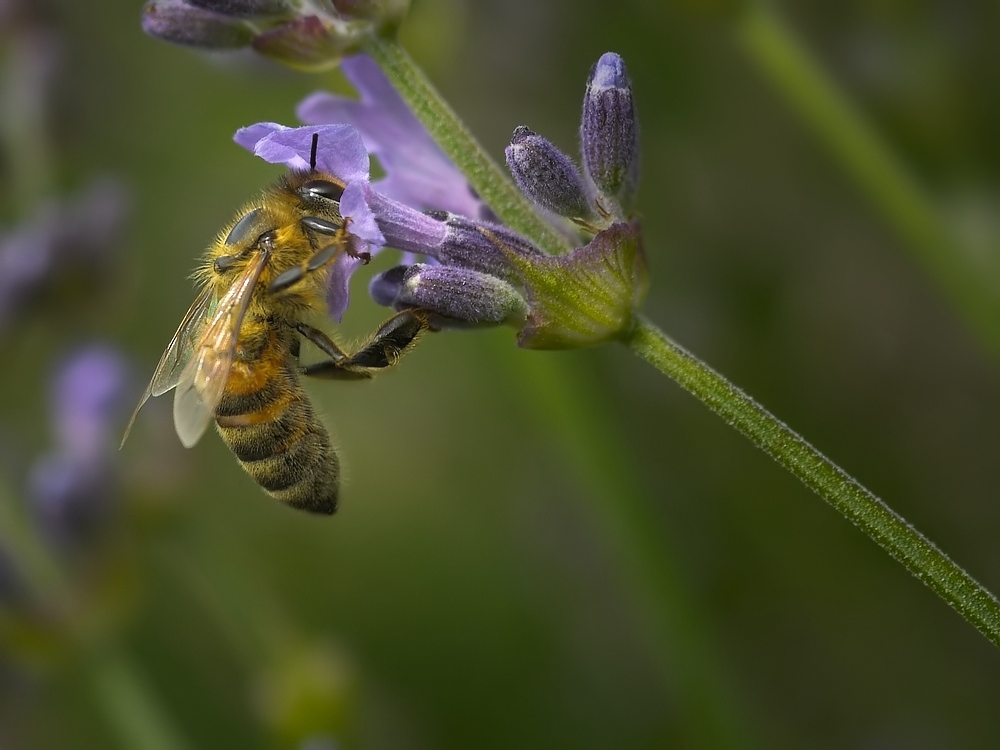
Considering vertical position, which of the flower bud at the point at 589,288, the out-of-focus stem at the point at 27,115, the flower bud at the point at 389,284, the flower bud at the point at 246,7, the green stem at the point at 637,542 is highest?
the out-of-focus stem at the point at 27,115

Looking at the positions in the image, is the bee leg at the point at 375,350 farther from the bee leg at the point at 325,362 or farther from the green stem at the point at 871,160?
the green stem at the point at 871,160

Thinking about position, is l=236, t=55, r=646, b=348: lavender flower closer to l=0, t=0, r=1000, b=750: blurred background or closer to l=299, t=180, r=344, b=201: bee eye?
l=299, t=180, r=344, b=201: bee eye

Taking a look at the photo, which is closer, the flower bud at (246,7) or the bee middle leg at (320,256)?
the flower bud at (246,7)

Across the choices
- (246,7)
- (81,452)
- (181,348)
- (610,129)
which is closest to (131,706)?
(81,452)

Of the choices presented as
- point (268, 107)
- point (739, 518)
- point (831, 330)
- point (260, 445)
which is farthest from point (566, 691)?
point (260, 445)

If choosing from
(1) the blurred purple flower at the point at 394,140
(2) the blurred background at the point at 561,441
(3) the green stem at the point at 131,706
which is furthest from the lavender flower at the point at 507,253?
(3) the green stem at the point at 131,706

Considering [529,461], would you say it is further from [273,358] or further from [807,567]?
A: [273,358]
